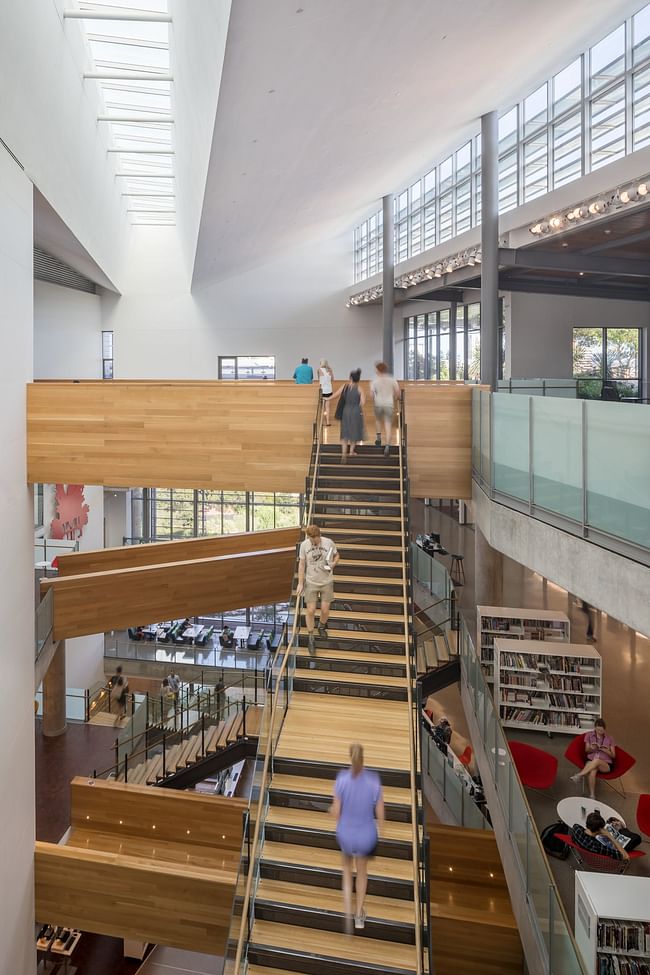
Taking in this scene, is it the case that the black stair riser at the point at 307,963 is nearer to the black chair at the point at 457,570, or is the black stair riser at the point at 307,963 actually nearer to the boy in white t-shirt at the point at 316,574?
the boy in white t-shirt at the point at 316,574

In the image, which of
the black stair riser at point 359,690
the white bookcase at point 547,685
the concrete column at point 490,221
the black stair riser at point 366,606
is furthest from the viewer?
the concrete column at point 490,221

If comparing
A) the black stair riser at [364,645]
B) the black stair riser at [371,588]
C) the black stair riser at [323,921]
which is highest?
the black stair riser at [371,588]

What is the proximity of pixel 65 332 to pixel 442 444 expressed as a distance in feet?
58.2

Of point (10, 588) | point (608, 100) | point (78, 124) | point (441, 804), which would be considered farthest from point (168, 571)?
point (608, 100)

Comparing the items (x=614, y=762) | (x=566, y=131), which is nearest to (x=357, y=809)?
(x=614, y=762)

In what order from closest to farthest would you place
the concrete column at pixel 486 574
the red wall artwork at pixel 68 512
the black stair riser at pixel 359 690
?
the black stair riser at pixel 359 690, the concrete column at pixel 486 574, the red wall artwork at pixel 68 512

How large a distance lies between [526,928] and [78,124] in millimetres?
15571

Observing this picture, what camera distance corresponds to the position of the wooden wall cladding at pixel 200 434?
1139 centimetres

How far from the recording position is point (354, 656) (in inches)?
299

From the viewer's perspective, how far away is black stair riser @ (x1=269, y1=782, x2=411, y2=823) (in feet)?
19.5

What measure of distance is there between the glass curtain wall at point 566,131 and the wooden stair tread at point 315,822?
11.7 m

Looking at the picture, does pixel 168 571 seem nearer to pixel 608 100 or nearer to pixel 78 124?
pixel 78 124

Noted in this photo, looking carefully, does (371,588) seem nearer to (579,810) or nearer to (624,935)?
(579,810)

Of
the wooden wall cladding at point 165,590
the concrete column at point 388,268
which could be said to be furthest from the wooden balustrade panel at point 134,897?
the concrete column at point 388,268
